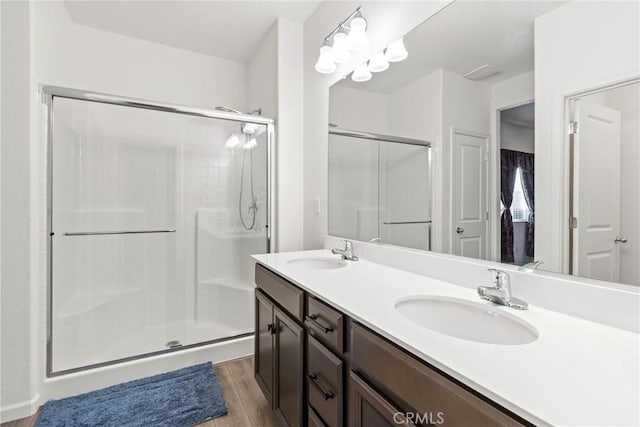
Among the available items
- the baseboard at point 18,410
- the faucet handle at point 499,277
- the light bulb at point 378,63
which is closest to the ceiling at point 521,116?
the faucet handle at point 499,277

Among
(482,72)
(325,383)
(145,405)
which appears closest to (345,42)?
(482,72)

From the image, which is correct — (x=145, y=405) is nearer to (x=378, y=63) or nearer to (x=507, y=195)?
(x=507, y=195)

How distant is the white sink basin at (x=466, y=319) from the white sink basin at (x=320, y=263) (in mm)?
705

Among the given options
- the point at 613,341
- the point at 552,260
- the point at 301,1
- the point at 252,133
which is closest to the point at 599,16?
the point at 552,260

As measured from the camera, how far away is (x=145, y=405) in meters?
1.64

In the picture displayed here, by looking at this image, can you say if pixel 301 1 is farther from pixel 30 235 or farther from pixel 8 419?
pixel 8 419

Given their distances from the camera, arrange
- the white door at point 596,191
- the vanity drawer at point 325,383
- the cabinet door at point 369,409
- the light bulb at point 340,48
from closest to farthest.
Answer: the cabinet door at point 369,409 < the white door at point 596,191 < the vanity drawer at point 325,383 < the light bulb at point 340,48

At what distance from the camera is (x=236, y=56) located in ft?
9.79

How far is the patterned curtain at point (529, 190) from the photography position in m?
0.98

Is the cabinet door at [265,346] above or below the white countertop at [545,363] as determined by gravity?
below

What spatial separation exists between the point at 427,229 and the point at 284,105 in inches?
61.4

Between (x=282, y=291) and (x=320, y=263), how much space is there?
0.51 meters

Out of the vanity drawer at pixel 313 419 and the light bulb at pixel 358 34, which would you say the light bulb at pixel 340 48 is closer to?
the light bulb at pixel 358 34

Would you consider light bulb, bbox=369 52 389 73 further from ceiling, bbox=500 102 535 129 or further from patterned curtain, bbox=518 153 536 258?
patterned curtain, bbox=518 153 536 258
